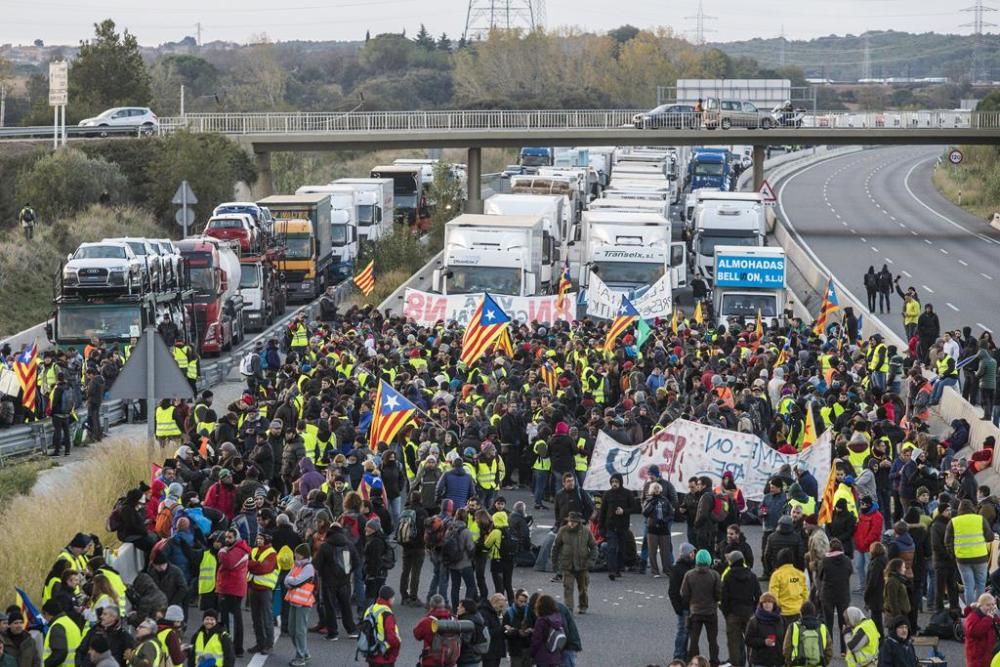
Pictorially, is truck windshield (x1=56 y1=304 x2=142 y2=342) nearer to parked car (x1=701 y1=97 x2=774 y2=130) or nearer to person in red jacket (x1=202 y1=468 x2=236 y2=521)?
person in red jacket (x1=202 y1=468 x2=236 y2=521)

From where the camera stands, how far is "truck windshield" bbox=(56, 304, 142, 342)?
33.7 meters

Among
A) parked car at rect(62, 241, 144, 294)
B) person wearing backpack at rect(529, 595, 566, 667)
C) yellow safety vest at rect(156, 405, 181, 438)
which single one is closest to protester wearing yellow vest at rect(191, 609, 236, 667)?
person wearing backpack at rect(529, 595, 566, 667)

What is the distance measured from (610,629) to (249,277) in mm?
28567

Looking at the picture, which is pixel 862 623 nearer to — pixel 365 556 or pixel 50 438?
pixel 365 556

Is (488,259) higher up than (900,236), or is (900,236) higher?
(488,259)

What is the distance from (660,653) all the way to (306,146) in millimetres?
59110

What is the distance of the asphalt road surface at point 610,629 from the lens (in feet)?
56.1

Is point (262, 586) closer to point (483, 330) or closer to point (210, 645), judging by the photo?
point (210, 645)

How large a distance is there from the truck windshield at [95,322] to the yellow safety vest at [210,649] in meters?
19.6

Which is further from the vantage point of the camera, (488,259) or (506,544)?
(488,259)

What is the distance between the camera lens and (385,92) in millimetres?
187500

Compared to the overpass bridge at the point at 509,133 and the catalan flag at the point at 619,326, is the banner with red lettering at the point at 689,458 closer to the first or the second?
the catalan flag at the point at 619,326

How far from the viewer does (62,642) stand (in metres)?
13.6

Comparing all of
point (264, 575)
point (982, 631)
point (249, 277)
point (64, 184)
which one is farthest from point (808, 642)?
point (64, 184)
